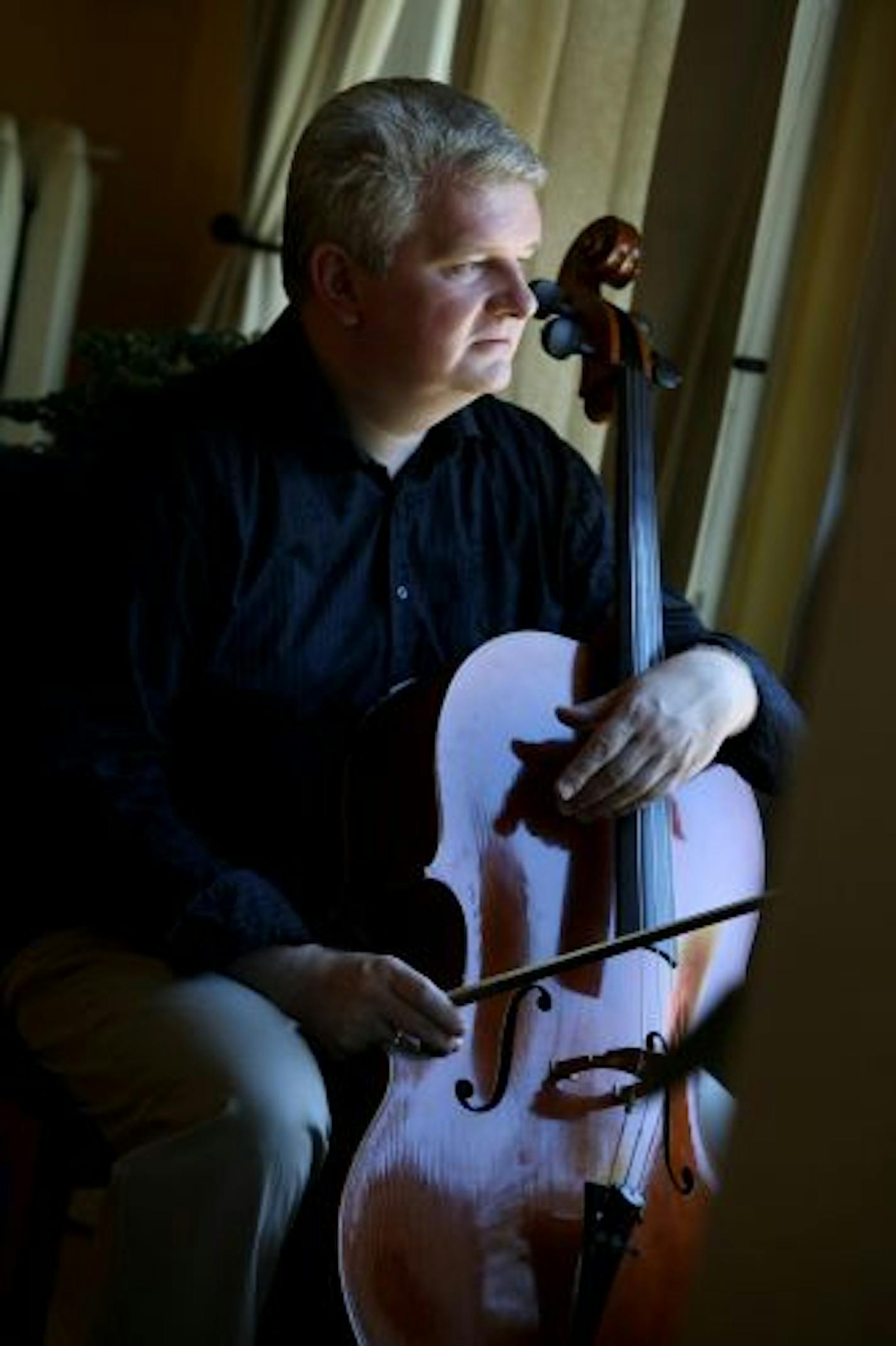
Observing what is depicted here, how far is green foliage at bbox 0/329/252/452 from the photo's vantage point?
259cm

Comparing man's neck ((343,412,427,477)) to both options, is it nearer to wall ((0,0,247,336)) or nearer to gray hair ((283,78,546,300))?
gray hair ((283,78,546,300))

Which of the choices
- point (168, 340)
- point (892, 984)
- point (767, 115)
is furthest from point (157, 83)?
point (892, 984)

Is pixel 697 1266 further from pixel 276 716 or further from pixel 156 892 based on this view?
pixel 276 716

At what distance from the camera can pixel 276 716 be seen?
1662 mm

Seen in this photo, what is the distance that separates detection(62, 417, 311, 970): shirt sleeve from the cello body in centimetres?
12

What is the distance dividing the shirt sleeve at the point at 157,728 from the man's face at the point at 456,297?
0.19 metres

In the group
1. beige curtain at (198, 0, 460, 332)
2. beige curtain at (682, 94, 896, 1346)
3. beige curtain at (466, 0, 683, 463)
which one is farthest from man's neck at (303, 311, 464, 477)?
beige curtain at (198, 0, 460, 332)

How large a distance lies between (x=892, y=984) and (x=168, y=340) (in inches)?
85.0

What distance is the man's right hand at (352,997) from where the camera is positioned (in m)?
1.42

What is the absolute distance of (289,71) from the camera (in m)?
3.07

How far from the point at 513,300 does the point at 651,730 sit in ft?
1.21

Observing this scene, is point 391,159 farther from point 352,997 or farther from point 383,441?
point 352,997

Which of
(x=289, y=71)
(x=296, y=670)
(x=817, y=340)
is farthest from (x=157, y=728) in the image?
(x=289, y=71)

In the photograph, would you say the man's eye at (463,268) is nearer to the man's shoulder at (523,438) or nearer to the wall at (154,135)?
the man's shoulder at (523,438)
